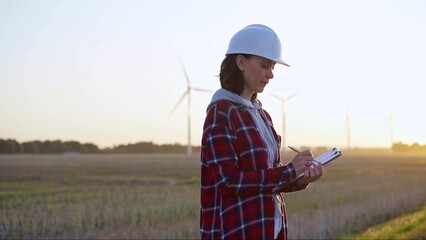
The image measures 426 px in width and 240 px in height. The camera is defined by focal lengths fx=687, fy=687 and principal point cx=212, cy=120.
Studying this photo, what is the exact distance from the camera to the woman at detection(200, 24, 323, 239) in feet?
8.89

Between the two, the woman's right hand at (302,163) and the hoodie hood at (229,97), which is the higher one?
the hoodie hood at (229,97)

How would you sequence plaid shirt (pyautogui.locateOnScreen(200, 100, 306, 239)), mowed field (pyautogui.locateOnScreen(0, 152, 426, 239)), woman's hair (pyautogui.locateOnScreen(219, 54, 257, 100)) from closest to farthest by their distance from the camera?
plaid shirt (pyautogui.locateOnScreen(200, 100, 306, 239)), woman's hair (pyautogui.locateOnScreen(219, 54, 257, 100)), mowed field (pyautogui.locateOnScreen(0, 152, 426, 239))

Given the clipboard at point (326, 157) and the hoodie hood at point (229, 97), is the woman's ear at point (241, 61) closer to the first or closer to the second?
the hoodie hood at point (229, 97)

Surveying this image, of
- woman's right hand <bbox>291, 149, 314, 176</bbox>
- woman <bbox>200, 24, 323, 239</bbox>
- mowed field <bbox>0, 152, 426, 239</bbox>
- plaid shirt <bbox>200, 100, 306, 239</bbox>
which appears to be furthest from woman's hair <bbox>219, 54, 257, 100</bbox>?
mowed field <bbox>0, 152, 426, 239</bbox>

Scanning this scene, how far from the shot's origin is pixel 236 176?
106 inches

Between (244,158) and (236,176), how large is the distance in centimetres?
11

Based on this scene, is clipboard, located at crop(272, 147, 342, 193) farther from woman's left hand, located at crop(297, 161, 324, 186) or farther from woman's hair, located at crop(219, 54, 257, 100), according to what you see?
woman's hair, located at crop(219, 54, 257, 100)


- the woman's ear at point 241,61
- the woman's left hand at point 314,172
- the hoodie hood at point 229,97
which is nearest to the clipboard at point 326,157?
the woman's left hand at point 314,172

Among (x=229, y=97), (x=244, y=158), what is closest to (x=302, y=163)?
(x=244, y=158)

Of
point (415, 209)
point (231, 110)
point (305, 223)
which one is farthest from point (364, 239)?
point (231, 110)

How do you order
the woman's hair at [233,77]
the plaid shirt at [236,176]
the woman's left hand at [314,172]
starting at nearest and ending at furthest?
the plaid shirt at [236,176]
the woman's left hand at [314,172]
the woman's hair at [233,77]

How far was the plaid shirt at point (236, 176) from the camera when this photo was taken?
2.70 metres

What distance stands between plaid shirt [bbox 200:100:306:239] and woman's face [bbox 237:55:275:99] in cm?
13

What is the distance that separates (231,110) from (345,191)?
20718 millimetres
